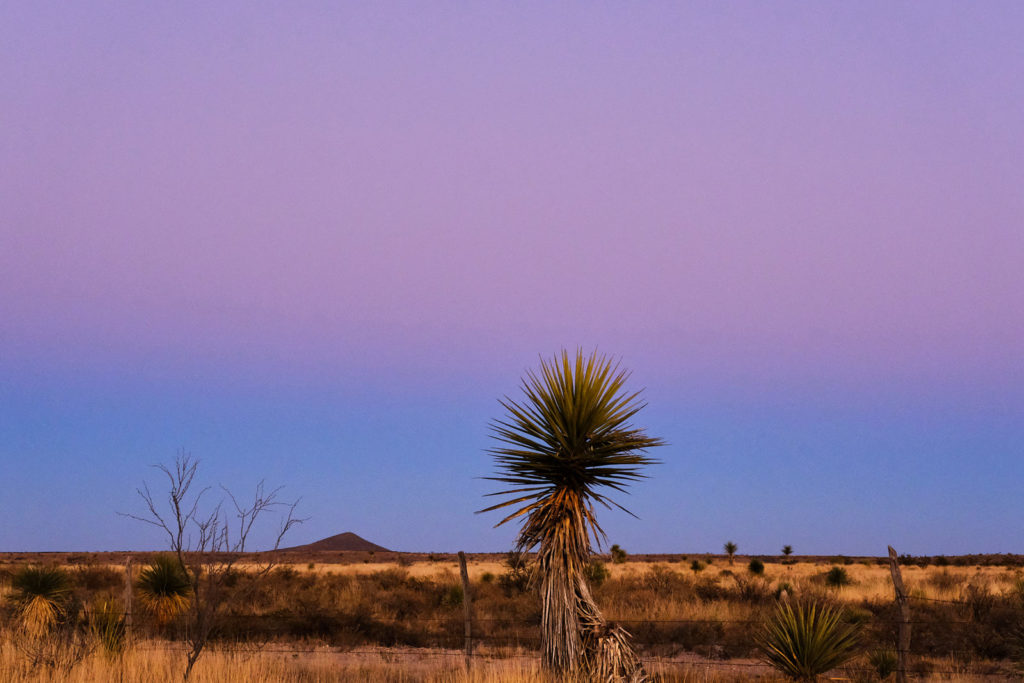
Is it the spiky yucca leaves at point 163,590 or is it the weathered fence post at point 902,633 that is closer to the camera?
the weathered fence post at point 902,633

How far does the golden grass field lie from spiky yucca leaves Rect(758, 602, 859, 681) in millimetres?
558

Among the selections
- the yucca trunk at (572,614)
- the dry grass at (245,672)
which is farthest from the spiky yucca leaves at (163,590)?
the yucca trunk at (572,614)

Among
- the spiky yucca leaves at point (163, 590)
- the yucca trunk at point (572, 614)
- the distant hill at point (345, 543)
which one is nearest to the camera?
the yucca trunk at point (572, 614)

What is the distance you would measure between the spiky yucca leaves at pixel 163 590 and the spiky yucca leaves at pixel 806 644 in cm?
1281

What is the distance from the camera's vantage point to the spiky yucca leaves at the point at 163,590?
63.0 feet

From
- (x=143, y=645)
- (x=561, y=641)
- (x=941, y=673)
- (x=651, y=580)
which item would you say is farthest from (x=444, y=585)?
(x=561, y=641)

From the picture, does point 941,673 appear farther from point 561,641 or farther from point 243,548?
point 243,548

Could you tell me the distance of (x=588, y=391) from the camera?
10.7 meters

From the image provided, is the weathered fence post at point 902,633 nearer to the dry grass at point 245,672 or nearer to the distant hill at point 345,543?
the dry grass at point 245,672

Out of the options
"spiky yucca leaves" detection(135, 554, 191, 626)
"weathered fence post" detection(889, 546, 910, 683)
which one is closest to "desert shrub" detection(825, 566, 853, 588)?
"weathered fence post" detection(889, 546, 910, 683)

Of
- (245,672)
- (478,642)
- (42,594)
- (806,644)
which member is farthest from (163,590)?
(806,644)

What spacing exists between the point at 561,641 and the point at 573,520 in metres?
1.36

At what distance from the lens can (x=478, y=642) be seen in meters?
19.1

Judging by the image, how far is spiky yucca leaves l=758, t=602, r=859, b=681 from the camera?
1186cm
